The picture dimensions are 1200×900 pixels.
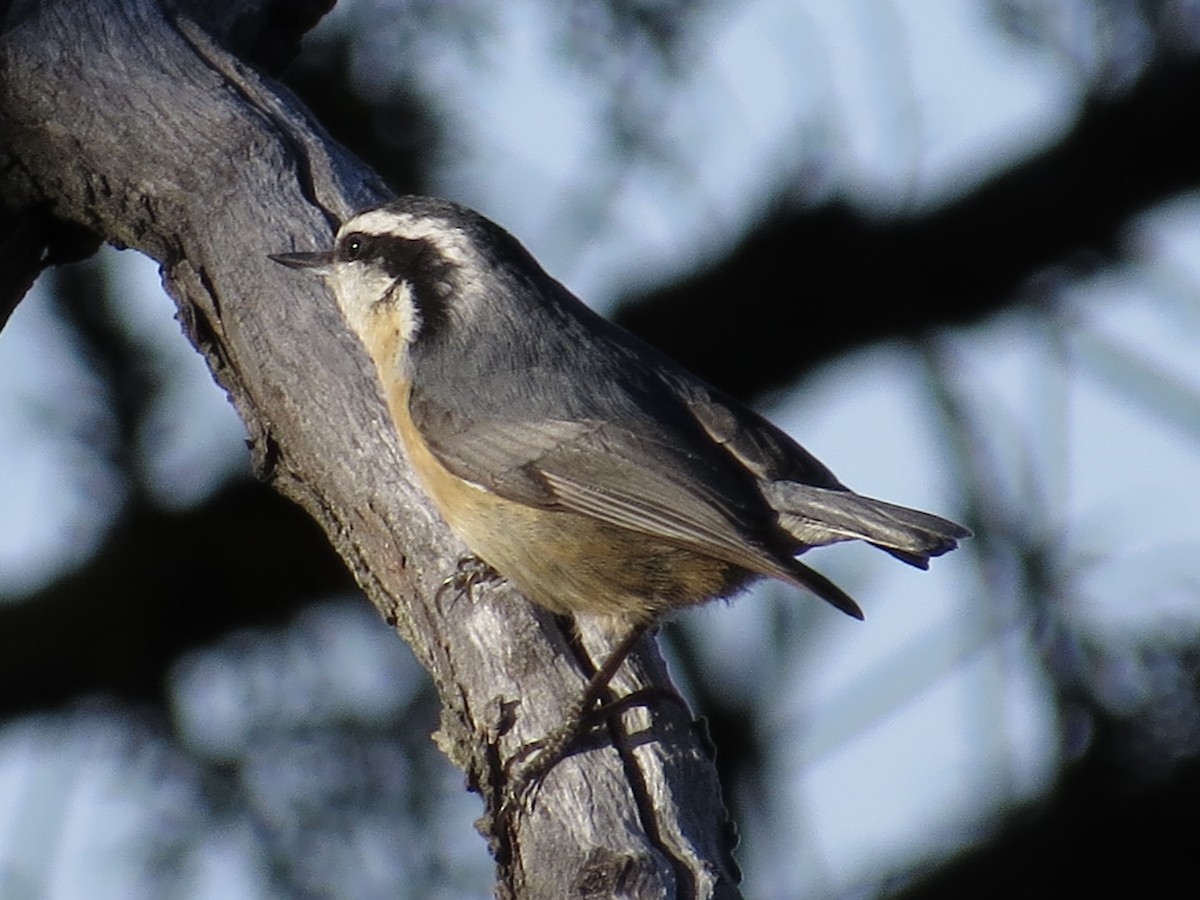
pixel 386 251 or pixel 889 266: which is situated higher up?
pixel 889 266

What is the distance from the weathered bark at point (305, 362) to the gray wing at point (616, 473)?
16cm

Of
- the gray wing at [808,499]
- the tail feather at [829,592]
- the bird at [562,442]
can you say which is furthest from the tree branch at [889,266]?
the tail feather at [829,592]

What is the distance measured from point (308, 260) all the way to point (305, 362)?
0.23 m

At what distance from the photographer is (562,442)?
3820 mm

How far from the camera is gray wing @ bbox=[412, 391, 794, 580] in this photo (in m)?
3.52

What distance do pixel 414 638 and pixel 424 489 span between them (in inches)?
14.6

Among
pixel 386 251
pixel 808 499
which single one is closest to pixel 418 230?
pixel 386 251

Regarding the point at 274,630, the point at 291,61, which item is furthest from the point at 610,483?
the point at 274,630

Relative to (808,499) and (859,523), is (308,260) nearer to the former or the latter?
(808,499)

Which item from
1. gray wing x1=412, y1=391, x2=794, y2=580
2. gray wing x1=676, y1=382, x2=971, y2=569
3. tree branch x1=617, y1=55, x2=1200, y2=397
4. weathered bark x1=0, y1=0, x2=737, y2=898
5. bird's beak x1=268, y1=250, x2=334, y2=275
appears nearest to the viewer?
weathered bark x1=0, y1=0, x2=737, y2=898

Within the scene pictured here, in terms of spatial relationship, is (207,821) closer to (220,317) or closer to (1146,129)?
(220,317)

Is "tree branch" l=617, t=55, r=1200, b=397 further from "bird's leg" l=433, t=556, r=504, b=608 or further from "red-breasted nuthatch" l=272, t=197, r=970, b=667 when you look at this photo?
"bird's leg" l=433, t=556, r=504, b=608

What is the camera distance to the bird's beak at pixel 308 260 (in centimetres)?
393

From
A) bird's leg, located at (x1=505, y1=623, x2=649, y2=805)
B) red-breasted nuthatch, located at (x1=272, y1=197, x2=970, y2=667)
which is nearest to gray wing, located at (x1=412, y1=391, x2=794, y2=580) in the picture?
red-breasted nuthatch, located at (x1=272, y1=197, x2=970, y2=667)
